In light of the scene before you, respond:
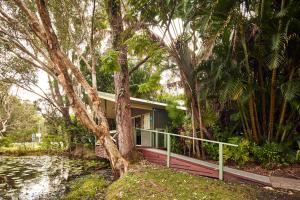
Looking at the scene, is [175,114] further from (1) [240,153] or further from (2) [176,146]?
(1) [240,153]

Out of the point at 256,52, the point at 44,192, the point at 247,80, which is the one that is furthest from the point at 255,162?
the point at 44,192

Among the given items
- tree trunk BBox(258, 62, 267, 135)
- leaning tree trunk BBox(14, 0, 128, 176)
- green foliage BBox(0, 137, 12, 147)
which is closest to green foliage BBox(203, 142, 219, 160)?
tree trunk BBox(258, 62, 267, 135)

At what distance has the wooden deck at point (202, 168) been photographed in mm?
7651

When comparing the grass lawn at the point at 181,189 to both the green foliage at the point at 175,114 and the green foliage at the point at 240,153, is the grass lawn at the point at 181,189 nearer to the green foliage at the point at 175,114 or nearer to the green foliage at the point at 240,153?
the green foliage at the point at 240,153

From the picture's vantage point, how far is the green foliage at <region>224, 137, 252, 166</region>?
9.53 meters

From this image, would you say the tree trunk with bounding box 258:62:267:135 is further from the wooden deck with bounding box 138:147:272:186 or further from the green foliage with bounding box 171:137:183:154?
the green foliage with bounding box 171:137:183:154

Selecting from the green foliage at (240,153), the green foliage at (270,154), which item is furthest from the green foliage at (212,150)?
the green foliage at (270,154)

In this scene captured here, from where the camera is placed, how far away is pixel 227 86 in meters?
9.06

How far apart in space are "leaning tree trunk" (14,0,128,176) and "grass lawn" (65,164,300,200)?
978 millimetres

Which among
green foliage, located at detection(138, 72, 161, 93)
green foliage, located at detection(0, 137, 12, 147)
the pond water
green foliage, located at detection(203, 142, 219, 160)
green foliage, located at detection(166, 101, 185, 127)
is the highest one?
green foliage, located at detection(138, 72, 161, 93)

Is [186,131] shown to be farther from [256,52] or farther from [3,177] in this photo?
[3,177]

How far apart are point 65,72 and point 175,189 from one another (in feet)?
14.7

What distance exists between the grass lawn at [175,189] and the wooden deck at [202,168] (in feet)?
0.92

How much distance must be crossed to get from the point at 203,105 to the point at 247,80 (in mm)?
2674
